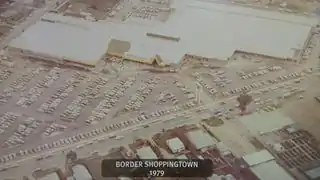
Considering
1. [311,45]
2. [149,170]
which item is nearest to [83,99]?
[149,170]

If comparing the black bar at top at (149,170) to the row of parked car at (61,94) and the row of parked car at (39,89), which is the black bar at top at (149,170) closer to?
the row of parked car at (61,94)

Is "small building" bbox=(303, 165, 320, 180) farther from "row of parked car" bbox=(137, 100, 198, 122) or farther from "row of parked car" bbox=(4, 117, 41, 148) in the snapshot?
"row of parked car" bbox=(4, 117, 41, 148)

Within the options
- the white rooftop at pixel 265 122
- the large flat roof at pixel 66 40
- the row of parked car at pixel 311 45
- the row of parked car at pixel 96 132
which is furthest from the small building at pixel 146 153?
the row of parked car at pixel 311 45

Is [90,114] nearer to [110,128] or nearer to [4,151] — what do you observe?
[110,128]

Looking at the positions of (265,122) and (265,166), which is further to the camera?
(265,122)

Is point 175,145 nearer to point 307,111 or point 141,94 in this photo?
point 141,94

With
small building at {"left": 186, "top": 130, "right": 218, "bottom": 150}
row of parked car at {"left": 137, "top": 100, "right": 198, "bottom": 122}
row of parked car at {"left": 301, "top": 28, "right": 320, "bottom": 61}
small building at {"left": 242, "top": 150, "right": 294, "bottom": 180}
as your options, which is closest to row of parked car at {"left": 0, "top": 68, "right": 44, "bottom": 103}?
row of parked car at {"left": 137, "top": 100, "right": 198, "bottom": 122}
